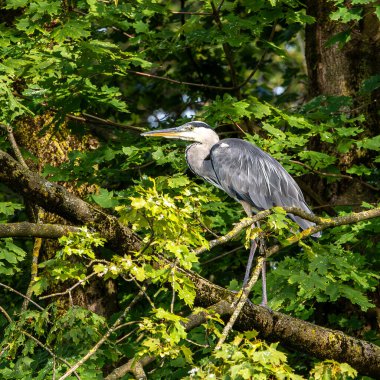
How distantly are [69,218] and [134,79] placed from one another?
484 centimetres

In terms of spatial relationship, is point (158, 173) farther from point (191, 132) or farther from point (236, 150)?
point (236, 150)

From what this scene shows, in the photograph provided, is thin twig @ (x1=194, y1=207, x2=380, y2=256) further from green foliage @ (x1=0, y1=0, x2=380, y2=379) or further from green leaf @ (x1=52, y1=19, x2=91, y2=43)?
green leaf @ (x1=52, y1=19, x2=91, y2=43)

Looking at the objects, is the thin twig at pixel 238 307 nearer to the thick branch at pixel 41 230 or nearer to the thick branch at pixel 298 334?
the thick branch at pixel 298 334

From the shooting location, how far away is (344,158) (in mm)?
7379

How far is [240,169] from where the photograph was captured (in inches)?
270

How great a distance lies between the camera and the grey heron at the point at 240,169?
6.71 m

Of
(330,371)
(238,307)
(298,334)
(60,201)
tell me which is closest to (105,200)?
(60,201)

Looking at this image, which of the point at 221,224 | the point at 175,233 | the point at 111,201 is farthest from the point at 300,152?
the point at 175,233

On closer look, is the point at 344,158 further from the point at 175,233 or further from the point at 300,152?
the point at 175,233

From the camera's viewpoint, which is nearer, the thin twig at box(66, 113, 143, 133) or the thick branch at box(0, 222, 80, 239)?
the thick branch at box(0, 222, 80, 239)

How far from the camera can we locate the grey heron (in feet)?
22.0

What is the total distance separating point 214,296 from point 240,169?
227 centimetres

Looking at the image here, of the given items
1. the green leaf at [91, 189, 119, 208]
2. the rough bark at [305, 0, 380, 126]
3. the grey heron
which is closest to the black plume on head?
the grey heron

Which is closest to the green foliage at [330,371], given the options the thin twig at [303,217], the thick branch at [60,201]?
the thin twig at [303,217]
